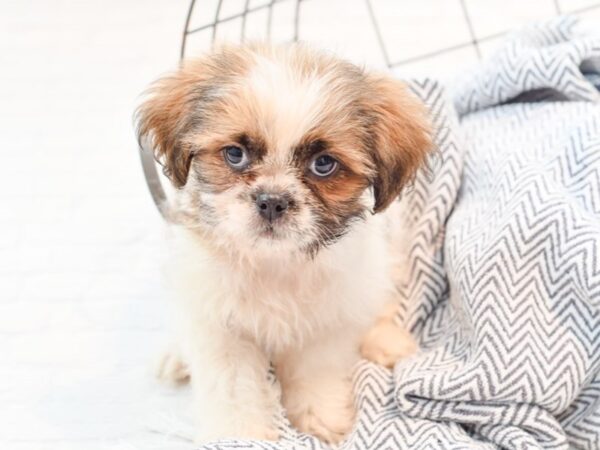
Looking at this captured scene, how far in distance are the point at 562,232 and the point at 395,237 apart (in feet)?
1.48

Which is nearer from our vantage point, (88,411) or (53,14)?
(88,411)

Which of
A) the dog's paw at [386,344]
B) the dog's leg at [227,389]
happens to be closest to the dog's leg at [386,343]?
the dog's paw at [386,344]

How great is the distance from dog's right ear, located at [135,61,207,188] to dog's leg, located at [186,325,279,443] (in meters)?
0.41

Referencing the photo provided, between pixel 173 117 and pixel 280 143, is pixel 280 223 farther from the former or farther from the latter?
pixel 173 117

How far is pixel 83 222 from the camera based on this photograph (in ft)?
8.23

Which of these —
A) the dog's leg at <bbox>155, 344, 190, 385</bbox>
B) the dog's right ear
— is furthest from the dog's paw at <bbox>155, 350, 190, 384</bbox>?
the dog's right ear

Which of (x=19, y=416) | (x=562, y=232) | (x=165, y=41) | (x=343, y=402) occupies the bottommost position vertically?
(x=343, y=402)

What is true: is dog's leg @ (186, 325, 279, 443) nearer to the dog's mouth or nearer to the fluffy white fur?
the fluffy white fur

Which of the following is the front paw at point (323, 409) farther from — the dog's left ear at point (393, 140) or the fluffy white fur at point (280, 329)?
the dog's left ear at point (393, 140)

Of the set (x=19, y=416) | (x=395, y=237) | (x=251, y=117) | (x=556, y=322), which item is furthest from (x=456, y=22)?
(x=19, y=416)

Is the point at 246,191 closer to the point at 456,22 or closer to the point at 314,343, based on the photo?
the point at 314,343

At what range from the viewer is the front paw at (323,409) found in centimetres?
189

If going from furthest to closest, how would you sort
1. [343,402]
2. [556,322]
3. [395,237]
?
1. [395,237]
2. [343,402]
3. [556,322]

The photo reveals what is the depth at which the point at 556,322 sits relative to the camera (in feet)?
5.97
